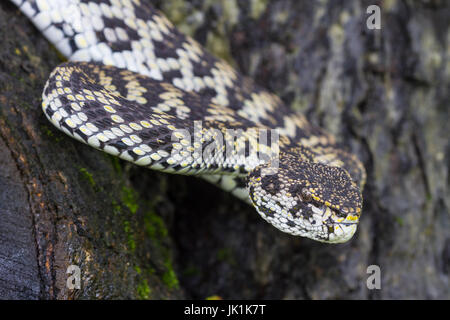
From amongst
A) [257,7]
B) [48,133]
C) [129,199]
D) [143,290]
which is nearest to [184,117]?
[129,199]

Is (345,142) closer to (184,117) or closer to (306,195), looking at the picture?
(306,195)

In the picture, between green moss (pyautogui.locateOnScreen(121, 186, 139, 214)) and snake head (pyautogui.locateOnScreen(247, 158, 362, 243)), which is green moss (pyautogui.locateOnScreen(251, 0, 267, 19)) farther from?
green moss (pyautogui.locateOnScreen(121, 186, 139, 214))

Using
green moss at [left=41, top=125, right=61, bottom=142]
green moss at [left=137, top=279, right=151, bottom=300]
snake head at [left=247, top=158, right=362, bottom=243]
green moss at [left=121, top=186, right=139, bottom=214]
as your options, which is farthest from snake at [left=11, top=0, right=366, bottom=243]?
green moss at [left=137, top=279, right=151, bottom=300]

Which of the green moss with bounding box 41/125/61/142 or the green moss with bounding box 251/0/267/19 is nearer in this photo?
the green moss with bounding box 41/125/61/142

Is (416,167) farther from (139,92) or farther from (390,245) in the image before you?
(139,92)

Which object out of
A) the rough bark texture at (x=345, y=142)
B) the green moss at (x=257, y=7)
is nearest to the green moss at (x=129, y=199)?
the rough bark texture at (x=345, y=142)

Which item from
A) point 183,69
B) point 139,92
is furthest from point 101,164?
point 183,69

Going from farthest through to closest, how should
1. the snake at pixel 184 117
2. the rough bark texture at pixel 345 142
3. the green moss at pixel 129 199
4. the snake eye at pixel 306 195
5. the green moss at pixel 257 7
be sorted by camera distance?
the green moss at pixel 257 7 < the rough bark texture at pixel 345 142 < the green moss at pixel 129 199 < the snake eye at pixel 306 195 < the snake at pixel 184 117

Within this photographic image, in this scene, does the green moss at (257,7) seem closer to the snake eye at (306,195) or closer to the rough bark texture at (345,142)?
the rough bark texture at (345,142)
